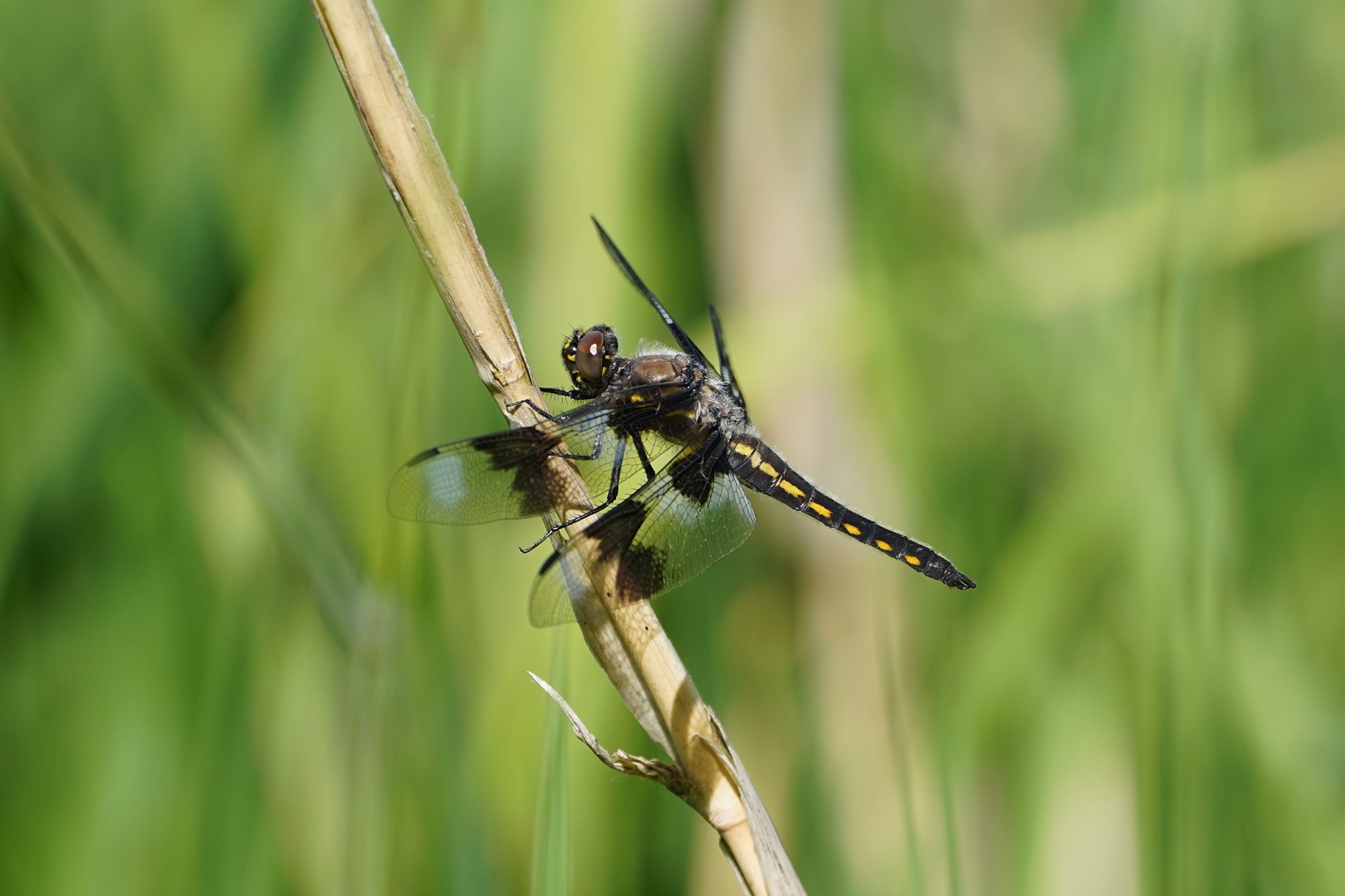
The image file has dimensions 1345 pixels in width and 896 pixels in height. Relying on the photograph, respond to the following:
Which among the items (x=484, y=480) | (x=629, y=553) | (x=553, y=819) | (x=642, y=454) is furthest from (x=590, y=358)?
(x=553, y=819)

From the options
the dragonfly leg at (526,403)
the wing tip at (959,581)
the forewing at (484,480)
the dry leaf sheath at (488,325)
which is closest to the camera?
the dry leaf sheath at (488,325)

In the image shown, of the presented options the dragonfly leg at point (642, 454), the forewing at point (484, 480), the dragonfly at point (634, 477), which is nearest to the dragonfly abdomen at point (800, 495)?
the dragonfly at point (634, 477)

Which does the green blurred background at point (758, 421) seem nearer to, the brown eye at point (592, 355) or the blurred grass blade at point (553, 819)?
the blurred grass blade at point (553, 819)

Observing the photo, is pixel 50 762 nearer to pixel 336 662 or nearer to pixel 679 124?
pixel 336 662

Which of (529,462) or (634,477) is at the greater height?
(634,477)

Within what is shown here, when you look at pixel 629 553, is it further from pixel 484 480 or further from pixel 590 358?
pixel 590 358

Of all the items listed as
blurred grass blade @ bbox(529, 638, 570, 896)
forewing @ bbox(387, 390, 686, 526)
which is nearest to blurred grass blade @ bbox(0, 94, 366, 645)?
forewing @ bbox(387, 390, 686, 526)
